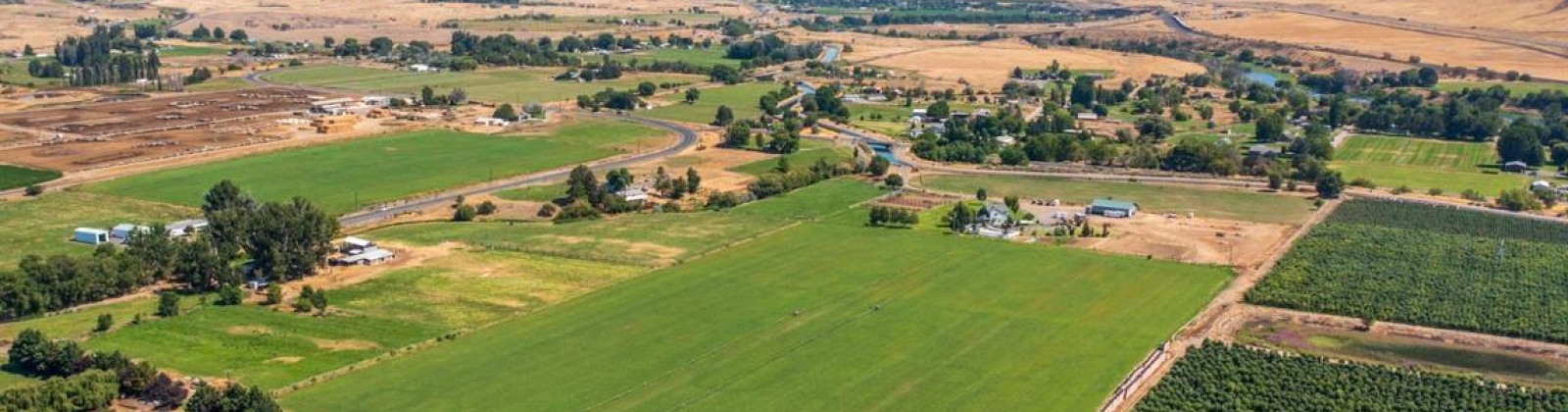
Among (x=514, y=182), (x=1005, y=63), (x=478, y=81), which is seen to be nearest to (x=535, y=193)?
(x=514, y=182)

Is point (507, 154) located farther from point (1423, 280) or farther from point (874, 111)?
point (1423, 280)

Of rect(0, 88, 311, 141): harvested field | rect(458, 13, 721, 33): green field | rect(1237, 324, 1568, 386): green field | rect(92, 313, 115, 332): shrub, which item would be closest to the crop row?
rect(1237, 324, 1568, 386): green field

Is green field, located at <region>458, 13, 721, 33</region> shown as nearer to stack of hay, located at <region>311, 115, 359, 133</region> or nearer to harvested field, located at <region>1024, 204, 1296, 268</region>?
stack of hay, located at <region>311, 115, 359, 133</region>

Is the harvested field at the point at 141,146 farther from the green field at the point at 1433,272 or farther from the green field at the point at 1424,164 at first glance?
the green field at the point at 1424,164

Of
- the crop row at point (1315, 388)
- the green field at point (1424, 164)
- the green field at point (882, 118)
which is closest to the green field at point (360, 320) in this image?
the crop row at point (1315, 388)

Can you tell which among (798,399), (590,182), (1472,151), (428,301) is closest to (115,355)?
(428,301)
